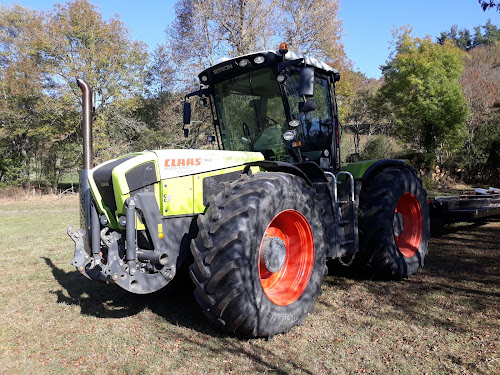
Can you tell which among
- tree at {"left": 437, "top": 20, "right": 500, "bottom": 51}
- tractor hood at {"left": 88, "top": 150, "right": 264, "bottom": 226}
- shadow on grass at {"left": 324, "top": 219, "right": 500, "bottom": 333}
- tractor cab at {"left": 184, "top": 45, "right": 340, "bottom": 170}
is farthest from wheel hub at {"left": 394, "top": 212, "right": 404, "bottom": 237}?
tree at {"left": 437, "top": 20, "right": 500, "bottom": 51}

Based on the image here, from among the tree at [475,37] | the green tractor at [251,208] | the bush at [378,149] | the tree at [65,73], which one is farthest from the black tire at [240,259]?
the tree at [475,37]

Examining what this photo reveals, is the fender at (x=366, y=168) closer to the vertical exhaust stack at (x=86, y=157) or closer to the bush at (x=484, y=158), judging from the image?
the vertical exhaust stack at (x=86, y=157)

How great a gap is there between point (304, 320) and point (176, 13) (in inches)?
928

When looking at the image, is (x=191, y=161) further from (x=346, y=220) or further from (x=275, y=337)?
(x=346, y=220)

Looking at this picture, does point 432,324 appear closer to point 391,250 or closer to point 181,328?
point 391,250

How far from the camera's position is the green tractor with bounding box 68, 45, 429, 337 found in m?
3.30

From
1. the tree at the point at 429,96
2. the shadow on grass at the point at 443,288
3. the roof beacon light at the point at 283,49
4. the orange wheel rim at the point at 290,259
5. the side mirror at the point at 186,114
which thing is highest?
the tree at the point at 429,96

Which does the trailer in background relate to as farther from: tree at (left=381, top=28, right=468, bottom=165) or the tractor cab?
tree at (left=381, top=28, right=468, bottom=165)

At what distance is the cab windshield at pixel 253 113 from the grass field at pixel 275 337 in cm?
198

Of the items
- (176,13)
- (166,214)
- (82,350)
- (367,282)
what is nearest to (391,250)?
(367,282)

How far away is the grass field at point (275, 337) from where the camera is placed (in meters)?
3.10

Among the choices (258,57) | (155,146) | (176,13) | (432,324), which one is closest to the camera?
(432,324)

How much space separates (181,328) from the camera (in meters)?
3.84

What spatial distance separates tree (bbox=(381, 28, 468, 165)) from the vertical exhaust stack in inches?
978
